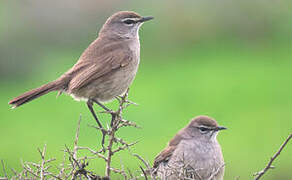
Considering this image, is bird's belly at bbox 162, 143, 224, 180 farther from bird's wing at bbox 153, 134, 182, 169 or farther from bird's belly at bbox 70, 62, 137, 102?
bird's belly at bbox 70, 62, 137, 102

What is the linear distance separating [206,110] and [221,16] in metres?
3.30

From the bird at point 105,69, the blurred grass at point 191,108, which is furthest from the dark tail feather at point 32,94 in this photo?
the blurred grass at point 191,108

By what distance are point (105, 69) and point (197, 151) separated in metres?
1.23

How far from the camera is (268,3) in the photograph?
18.2 metres

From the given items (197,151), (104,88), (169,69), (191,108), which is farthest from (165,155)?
(169,69)

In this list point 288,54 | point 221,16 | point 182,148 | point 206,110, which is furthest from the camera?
point 288,54

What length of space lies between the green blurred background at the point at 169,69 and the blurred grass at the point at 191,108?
0.02 metres

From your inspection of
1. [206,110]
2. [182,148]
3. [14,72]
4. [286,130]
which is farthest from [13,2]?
[182,148]

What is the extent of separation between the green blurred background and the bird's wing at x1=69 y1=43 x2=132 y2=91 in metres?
5.45

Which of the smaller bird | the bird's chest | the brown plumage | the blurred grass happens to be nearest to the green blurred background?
the blurred grass

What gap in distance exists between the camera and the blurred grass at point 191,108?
13188 millimetres

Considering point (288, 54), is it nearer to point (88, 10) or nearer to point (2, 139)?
point (88, 10)

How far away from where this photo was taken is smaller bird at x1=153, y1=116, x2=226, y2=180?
24.5 ft

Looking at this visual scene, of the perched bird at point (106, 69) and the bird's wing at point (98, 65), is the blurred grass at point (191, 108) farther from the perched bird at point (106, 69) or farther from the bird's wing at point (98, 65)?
the bird's wing at point (98, 65)
